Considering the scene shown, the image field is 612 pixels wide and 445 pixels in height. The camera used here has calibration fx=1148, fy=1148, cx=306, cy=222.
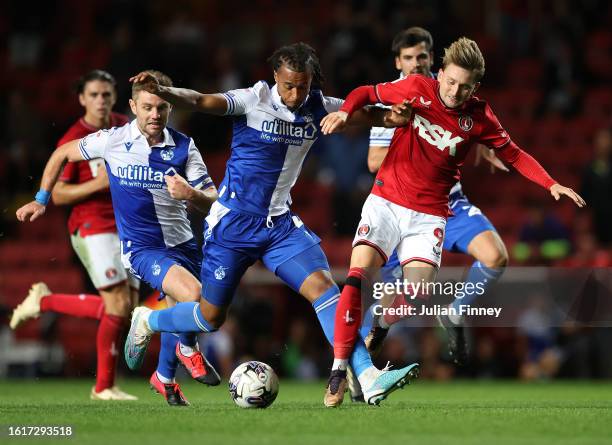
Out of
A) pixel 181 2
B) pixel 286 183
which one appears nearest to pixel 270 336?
pixel 286 183

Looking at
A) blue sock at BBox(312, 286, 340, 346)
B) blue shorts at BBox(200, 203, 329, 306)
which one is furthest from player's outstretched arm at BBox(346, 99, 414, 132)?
blue sock at BBox(312, 286, 340, 346)

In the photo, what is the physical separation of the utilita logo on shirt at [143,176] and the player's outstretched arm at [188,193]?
0.49m

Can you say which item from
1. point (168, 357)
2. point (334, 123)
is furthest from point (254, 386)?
point (334, 123)

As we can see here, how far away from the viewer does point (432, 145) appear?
25.2 feet

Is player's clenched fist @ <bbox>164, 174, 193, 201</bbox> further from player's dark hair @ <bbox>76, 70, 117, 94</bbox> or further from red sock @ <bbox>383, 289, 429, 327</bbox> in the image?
player's dark hair @ <bbox>76, 70, 117, 94</bbox>

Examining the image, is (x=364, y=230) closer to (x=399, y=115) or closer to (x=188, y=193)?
(x=399, y=115)

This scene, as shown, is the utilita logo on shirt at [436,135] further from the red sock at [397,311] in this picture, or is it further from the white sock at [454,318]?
the white sock at [454,318]

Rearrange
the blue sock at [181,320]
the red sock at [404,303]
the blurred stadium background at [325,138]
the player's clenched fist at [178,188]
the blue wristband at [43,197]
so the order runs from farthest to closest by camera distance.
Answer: the blurred stadium background at [325,138], the blue wristband at [43,197], the red sock at [404,303], the blue sock at [181,320], the player's clenched fist at [178,188]

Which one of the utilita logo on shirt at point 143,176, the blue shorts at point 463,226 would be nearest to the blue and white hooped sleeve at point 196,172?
the utilita logo on shirt at point 143,176

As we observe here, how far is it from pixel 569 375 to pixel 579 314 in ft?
3.56

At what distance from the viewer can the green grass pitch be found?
5.74m

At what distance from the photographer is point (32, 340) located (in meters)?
15.0

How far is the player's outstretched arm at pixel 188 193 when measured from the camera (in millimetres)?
7430

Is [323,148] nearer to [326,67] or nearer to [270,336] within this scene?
[326,67]
